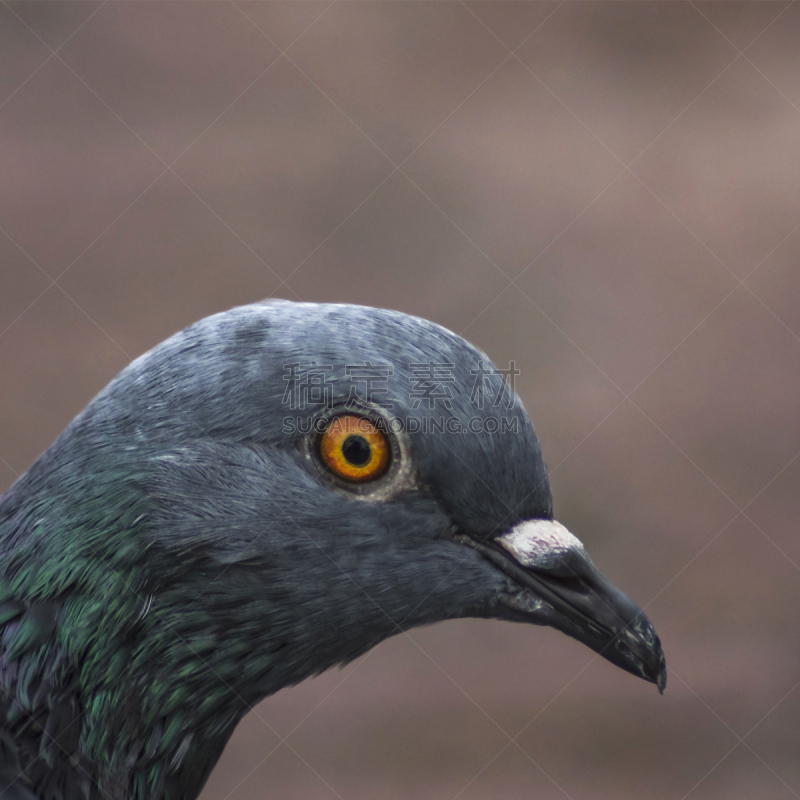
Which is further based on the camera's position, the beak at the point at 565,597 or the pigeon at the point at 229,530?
the beak at the point at 565,597

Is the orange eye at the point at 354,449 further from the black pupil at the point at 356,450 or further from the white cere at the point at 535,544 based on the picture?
the white cere at the point at 535,544

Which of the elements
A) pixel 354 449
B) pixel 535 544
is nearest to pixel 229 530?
pixel 354 449

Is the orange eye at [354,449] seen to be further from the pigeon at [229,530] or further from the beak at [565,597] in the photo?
the beak at [565,597]

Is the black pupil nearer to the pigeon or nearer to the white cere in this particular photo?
the pigeon

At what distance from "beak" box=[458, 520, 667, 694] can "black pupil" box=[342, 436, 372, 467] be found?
28 centimetres

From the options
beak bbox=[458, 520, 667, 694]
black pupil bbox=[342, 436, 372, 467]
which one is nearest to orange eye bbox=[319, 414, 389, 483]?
black pupil bbox=[342, 436, 372, 467]

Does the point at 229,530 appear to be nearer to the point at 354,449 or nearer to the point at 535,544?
the point at 354,449

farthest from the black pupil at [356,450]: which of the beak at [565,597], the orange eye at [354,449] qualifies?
the beak at [565,597]

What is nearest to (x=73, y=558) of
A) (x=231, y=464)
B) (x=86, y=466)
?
(x=86, y=466)

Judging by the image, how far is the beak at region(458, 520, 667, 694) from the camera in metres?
1.82

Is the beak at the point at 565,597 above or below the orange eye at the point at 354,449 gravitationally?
above

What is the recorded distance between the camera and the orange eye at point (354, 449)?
1.71 metres

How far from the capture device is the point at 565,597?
1.82m

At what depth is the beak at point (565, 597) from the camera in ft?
5.98
